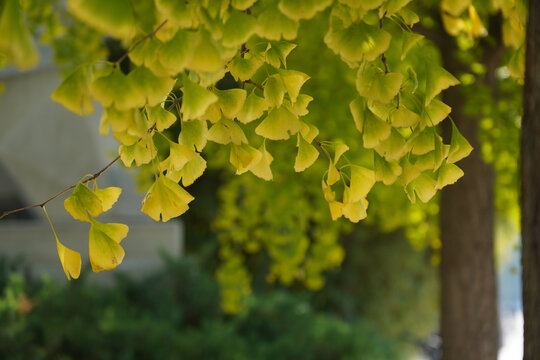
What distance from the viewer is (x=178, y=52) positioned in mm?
844

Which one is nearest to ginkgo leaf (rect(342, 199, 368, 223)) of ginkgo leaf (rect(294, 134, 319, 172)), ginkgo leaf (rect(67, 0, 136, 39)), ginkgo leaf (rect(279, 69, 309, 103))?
ginkgo leaf (rect(294, 134, 319, 172))

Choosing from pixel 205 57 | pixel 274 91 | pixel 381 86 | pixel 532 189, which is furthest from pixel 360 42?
pixel 532 189

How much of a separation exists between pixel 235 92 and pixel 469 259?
2689 millimetres

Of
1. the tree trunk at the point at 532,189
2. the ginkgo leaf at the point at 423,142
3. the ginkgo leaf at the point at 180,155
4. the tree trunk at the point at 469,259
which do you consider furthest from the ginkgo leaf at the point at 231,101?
the tree trunk at the point at 469,259

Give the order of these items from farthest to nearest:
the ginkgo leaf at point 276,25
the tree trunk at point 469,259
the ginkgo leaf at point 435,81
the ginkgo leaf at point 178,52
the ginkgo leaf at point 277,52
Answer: the tree trunk at point 469,259
the ginkgo leaf at point 277,52
the ginkgo leaf at point 435,81
the ginkgo leaf at point 276,25
the ginkgo leaf at point 178,52

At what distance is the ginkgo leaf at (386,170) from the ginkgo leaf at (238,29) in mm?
384

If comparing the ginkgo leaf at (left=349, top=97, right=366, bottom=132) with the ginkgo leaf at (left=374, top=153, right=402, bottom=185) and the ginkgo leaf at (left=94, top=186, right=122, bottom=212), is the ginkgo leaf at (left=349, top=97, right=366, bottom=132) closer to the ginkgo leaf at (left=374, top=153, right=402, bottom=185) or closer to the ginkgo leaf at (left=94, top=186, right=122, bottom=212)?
the ginkgo leaf at (left=374, top=153, right=402, bottom=185)

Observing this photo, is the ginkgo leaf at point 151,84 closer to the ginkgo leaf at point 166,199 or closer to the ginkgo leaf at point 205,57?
the ginkgo leaf at point 205,57

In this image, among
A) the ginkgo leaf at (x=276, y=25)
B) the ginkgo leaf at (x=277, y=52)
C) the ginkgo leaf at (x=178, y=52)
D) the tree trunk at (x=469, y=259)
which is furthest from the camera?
the tree trunk at (x=469, y=259)

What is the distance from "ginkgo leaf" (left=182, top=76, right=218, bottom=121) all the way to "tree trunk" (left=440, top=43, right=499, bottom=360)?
2.78 m

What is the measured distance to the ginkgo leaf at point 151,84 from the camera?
875 millimetres

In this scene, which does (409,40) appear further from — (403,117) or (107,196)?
(107,196)

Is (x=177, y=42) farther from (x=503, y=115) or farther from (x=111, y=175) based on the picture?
(x=111, y=175)

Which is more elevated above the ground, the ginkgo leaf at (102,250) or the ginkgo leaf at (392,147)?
the ginkgo leaf at (392,147)
